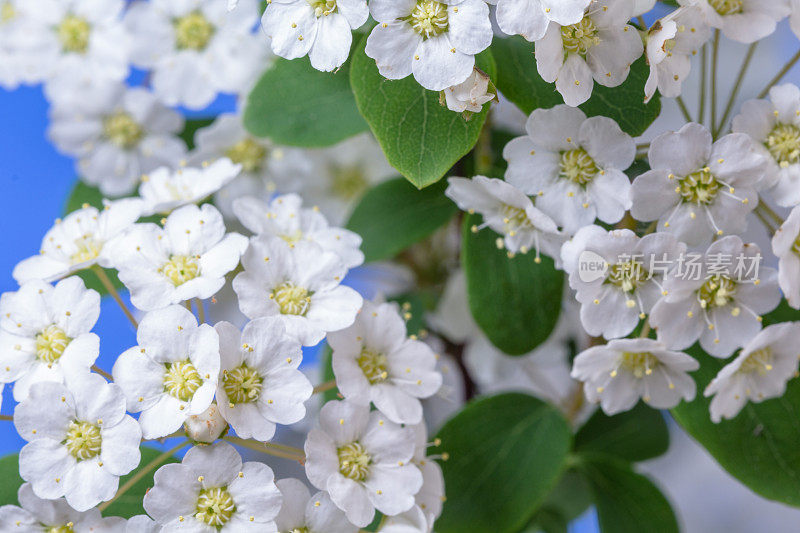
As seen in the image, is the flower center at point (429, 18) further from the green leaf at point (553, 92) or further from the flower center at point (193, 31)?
the flower center at point (193, 31)

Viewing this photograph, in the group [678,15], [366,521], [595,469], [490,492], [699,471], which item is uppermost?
[678,15]

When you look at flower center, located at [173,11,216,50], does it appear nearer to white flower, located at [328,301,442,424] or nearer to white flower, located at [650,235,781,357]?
white flower, located at [328,301,442,424]

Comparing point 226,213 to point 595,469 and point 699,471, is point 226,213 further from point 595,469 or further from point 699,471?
point 699,471

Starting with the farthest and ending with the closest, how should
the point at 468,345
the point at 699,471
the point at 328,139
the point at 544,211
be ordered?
the point at 699,471 < the point at 468,345 < the point at 328,139 < the point at 544,211

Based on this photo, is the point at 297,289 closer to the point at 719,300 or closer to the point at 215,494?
the point at 215,494

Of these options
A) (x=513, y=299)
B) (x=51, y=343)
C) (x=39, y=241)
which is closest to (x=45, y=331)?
(x=51, y=343)

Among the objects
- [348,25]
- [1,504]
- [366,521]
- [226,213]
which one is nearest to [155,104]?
[226,213]

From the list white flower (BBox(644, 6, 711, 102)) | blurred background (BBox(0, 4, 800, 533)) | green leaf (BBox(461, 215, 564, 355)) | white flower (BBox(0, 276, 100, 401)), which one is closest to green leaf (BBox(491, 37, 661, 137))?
white flower (BBox(644, 6, 711, 102))
